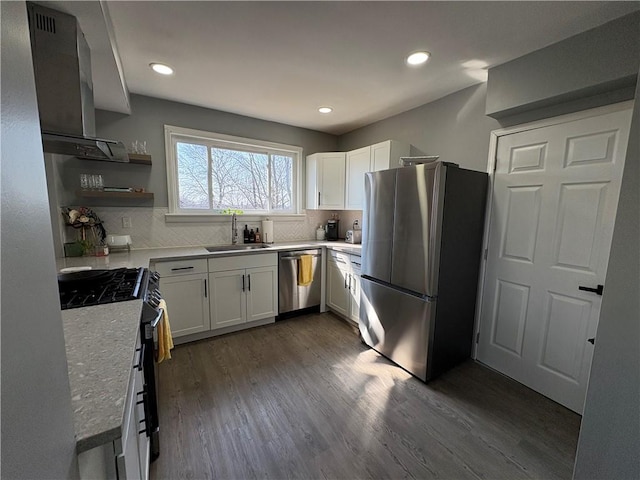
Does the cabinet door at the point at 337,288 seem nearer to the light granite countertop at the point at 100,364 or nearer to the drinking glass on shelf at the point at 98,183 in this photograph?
the light granite countertop at the point at 100,364

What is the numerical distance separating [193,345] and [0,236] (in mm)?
2709

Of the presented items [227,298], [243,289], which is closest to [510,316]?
[243,289]

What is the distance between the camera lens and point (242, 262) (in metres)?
2.87

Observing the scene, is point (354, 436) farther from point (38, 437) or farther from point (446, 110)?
point (446, 110)

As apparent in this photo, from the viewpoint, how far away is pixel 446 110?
2.64 metres

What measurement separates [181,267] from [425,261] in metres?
2.17

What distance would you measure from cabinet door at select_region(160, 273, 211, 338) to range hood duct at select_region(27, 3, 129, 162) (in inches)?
57.1

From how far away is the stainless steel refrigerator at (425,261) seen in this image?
6.75 feet

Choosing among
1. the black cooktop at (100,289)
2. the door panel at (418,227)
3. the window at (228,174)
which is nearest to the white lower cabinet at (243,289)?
the window at (228,174)

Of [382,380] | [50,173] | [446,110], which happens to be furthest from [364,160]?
[50,173]

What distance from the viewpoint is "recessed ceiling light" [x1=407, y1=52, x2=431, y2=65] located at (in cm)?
192

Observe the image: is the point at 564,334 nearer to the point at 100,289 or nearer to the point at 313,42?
the point at 313,42

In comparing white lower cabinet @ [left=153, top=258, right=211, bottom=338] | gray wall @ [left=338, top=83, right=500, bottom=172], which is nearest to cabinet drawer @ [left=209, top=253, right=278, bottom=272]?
white lower cabinet @ [left=153, top=258, right=211, bottom=338]

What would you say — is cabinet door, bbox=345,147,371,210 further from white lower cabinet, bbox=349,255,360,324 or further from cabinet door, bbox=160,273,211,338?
cabinet door, bbox=160,273,211,338
